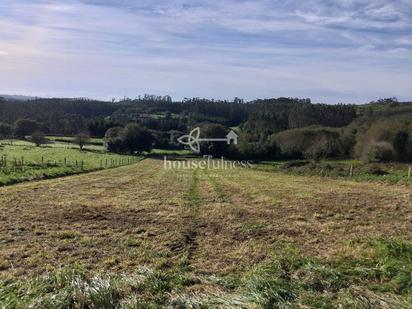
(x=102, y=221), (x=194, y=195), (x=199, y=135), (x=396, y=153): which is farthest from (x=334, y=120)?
(x=102, y=221)

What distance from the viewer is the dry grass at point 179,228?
8.45 meters

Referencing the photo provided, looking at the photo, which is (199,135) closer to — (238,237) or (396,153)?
(396,153)

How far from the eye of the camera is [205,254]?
8.91 metres

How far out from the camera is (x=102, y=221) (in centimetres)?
1257

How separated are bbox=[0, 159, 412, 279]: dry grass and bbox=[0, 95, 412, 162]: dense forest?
42139 mm

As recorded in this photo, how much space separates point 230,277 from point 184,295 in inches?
52.4

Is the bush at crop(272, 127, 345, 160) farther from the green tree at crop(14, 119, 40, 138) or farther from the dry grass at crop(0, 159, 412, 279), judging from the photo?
the green tree at crop(14, 119, 40, 138)

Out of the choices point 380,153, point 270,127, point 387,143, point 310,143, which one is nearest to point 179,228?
point 380,153

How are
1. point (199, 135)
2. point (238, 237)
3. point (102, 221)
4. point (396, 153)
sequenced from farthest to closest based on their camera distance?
point (199, 135)
point (396, 153)
point (102, 221)
point (238, 237)

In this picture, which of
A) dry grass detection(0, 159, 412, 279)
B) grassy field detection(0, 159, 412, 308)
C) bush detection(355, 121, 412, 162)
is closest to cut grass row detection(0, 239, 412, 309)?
grassy field detection(0, 159, 412, 308)

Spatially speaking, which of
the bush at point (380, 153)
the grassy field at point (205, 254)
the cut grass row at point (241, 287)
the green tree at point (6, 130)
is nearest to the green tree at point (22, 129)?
the green tree at point (6, 130)

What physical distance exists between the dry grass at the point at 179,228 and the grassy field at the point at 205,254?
1.2 inches

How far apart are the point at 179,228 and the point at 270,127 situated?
313 feet

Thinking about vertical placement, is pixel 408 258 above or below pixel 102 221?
above
